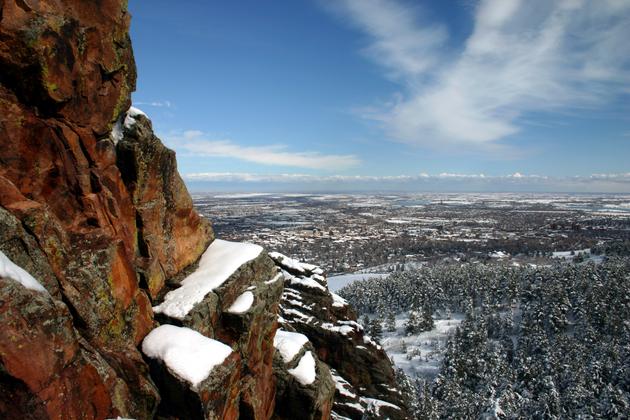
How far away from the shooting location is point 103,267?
1478cm

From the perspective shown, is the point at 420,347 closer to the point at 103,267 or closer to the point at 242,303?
the point at 242,303

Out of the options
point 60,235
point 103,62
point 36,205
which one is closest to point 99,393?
point 60,235

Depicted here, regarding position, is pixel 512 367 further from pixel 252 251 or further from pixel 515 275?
pixel 252 251

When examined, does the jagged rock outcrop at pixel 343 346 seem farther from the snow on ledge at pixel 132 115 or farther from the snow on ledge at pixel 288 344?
the snow on ledge at pixel 132 115

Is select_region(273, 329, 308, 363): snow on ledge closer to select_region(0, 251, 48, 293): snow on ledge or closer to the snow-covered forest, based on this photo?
select_region(0, 251, 48, 293): snow on ledge

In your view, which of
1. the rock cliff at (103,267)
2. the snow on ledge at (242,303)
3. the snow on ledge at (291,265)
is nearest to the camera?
the rock cliff at (103,267)

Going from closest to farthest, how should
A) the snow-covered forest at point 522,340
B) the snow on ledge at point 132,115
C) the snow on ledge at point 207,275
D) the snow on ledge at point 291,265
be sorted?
the snow on ledge at point 132,115, the snow on ledge at point 207,275, the snow on ledge at point 291,265, the snow-covered forest at point 522,340

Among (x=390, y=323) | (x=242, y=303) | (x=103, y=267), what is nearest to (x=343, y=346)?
(x=242, y=303)

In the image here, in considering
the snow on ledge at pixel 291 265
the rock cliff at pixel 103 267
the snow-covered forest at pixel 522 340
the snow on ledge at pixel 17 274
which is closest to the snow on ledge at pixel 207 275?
the rock cliff at pixel 103 267

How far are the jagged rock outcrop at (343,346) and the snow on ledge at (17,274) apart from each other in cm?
2972

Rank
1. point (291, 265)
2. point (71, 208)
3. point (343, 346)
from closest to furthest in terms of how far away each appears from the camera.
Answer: point (71, 208), point (343, 346), point (291, 265)

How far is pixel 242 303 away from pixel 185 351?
529 centimetres

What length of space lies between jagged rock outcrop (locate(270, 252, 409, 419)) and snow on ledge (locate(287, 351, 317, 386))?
548 inches

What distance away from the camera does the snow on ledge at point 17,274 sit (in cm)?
1049
